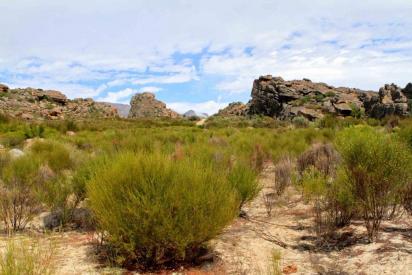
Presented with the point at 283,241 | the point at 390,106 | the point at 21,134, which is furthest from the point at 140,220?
the point at 390,106

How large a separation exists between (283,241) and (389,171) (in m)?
1.99

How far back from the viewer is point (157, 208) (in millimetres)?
5164

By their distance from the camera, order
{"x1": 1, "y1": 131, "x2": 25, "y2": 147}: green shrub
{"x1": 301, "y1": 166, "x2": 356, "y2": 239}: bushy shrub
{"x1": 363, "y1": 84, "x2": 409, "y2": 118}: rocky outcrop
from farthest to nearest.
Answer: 1. {"x1": 363, "y1": 84, "x2": 409, "y2": 118}: rocky outcrop
2. {"x1": 1, "y1": 131, "x2": 25, "y2": 147}: green shrub
3. {"x1": 301, "y1": 166, "x2": 356, "y2": 239}: bushy shrub

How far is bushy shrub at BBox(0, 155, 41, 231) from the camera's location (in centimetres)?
735

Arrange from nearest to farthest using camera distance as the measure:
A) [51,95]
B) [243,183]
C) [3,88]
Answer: [243,183] < [3,88] < [51,95]

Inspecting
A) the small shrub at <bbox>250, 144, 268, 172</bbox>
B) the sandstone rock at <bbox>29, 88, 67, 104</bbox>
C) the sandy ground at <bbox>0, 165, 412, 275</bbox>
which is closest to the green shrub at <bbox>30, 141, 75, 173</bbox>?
the sandy ground at <bbox>0, 165, 412, 275</bbox>

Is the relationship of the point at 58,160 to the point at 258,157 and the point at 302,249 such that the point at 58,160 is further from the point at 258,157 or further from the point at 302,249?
the point at 302,249

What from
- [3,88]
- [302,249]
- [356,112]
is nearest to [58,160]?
[302,249]

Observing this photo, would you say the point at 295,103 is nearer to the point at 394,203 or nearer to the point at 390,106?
the point at 390,106

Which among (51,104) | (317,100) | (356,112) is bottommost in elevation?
(356,112)

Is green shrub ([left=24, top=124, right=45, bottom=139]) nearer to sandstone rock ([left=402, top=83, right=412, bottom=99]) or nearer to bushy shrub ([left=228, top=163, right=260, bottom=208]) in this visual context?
bushy shrub ([left=228, top=163, right=260, bottom=208])

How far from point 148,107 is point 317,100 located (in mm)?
47066

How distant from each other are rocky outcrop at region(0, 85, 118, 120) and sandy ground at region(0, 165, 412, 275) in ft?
169

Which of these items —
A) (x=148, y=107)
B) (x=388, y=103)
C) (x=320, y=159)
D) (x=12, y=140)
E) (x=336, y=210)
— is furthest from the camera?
(x=148, y=107)
